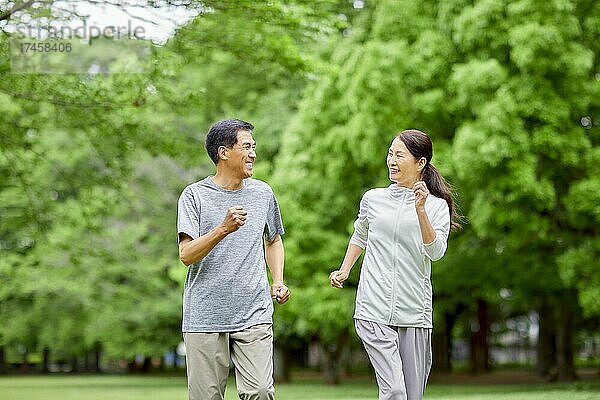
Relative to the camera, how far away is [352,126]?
21.4m

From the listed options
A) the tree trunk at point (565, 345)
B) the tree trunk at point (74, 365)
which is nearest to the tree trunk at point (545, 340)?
the tree trunk at point (565, 345)

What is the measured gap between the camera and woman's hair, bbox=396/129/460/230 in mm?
6363

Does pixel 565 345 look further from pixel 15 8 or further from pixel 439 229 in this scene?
pixel 439 229

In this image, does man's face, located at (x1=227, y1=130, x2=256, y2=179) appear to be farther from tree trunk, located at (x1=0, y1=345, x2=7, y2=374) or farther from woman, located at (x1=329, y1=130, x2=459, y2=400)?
tree trunk, located at (x1=0, y1=345, x2=7, y2=374)

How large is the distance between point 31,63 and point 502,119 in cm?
770

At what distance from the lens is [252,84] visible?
113ft

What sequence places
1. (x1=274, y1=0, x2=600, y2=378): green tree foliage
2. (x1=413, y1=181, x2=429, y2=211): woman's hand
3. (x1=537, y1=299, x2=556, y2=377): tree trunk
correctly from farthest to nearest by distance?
(x1=537, y1=299, x2=556, y2=377): tree trunk < (x1=274, y1=0, x2=600, y2=378): green tree foliage < (x1=413, y1=181, x2=429, y2=211): woman's hand

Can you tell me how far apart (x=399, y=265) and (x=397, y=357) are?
51cm

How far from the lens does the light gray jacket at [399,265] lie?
621 cm

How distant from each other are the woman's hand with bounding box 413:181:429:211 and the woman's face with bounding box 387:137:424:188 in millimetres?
376

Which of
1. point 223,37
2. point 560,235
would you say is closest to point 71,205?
point 560,235

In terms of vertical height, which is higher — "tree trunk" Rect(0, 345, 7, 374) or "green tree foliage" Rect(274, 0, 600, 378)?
"green tree foliage" Rect(274, 0, 600, 378)

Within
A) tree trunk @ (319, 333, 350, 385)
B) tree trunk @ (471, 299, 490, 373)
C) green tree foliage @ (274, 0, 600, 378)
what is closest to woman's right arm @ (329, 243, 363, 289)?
green tree foliage @ (274, 0, 600, 378)

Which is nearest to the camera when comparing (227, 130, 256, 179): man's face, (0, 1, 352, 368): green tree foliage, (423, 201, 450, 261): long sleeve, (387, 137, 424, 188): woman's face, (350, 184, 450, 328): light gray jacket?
(227, 130, 256, 179): man's face
